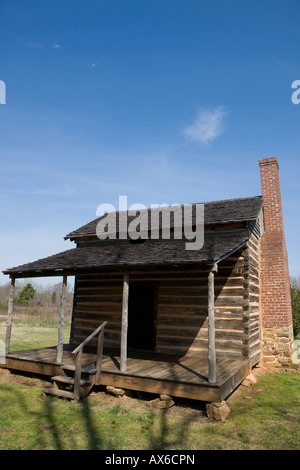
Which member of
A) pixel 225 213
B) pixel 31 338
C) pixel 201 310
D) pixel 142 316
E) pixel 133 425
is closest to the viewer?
pixel 133 425

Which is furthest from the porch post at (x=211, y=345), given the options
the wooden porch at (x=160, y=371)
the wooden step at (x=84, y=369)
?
the wooden step at (x=84, y=369)

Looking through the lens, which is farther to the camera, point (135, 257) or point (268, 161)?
point (268, 161)

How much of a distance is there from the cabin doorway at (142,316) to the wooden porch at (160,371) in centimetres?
70

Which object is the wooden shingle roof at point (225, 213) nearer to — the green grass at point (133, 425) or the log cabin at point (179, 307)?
the log cabin at point (179, 307)

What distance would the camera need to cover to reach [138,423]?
250 inches

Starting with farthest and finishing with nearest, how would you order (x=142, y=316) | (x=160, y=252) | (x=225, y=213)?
(x=225, y=213), (x=142, y=316), (x=160, y=252)

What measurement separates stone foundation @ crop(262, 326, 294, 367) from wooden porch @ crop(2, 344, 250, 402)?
289 centimetres

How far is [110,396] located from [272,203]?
370 inches

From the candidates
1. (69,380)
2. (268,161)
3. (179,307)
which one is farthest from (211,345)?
(268,161)

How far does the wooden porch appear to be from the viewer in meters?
6.91

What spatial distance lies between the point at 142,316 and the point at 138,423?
4959 millimetres

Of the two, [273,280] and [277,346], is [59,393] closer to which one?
[277,346]

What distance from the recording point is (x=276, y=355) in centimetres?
1195
